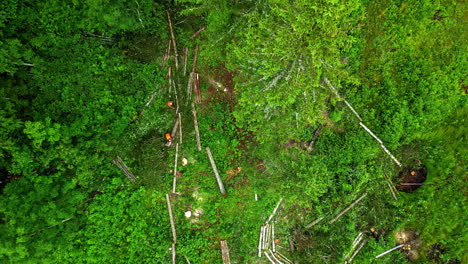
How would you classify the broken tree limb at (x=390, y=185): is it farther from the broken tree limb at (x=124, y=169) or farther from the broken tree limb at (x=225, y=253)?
the broken tree limb at (x=124, y=169)

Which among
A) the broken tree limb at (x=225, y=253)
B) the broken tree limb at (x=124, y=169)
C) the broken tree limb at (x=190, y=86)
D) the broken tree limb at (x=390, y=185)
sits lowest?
the broken tree limb at (x=225, y=253)

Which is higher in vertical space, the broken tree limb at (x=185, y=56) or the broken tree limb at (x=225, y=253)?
the broken tree limb at (x=185, y=56)

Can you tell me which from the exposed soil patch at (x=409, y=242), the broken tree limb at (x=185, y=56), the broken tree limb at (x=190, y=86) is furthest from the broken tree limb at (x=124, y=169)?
the exposed soil patch at (x=409, y=242)

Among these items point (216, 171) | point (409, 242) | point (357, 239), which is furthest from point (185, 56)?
point (409, 242)

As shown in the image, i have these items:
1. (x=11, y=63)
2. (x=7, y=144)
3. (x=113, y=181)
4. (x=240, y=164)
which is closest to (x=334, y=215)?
(x=240, y=164)

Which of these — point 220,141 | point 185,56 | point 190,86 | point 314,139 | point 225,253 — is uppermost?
point 185,56

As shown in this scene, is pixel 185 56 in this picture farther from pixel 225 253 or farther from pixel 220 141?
pixel 225 253

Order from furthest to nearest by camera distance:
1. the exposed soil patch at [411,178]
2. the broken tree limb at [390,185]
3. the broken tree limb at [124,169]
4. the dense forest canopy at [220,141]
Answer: the exposed soil patch at [411,178], the broken tree limb at [390,185], the broken tree limb at [124,169], the dense forest canopy at [220,141]

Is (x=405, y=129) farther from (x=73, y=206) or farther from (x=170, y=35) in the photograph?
(x=73, y=206)
